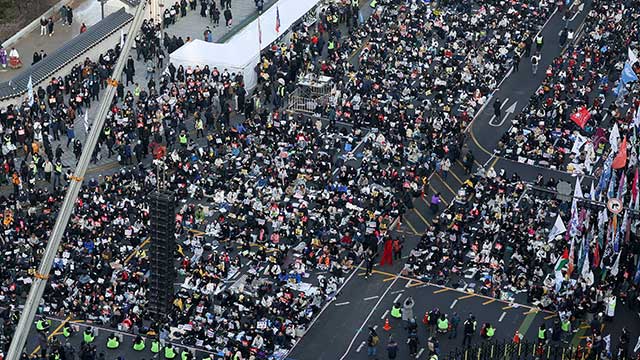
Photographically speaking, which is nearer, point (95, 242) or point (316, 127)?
point (95, 242)

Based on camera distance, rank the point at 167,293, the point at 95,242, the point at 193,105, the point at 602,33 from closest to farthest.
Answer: the point at 167,293 < the point at 95,242 < the point at 193,105 < the point at 602,33

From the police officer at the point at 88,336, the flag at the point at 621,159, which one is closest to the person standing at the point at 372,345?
the police officer at the point at 88,336

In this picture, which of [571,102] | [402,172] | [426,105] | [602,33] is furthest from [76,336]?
[602,33]

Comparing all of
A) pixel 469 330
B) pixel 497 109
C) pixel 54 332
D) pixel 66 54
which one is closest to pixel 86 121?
pixel 66 54

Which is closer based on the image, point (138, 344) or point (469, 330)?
point (138, 344)

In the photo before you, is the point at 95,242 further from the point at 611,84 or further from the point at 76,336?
the point at 611,84

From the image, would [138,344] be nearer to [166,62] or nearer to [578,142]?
[578,142]
